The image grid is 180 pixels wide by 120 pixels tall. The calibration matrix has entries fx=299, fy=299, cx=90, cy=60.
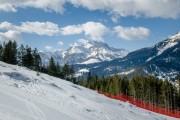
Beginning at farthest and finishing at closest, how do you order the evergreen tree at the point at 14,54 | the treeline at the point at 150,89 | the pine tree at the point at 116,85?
the pine tree at the point at 116,85, the evergreen tree at the point at 14,54, the treeline at the point at 150,89

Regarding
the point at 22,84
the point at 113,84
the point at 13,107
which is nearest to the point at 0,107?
the point at 13,107

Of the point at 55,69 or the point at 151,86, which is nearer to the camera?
the point at 151,86

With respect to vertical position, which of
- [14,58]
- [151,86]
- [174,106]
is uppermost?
[14,58]

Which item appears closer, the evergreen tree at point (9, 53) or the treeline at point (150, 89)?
the evergreen tree at point (9, 53)

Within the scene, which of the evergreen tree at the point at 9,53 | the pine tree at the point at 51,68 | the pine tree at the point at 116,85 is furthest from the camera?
the pine tree at the point at 51,68

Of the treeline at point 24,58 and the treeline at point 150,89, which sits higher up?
the treeline at point 24,58

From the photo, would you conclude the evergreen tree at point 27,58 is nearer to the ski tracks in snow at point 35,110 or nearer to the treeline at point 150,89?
the treeline at point 150,89

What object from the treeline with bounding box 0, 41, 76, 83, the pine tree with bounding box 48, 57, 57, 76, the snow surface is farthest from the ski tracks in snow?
the pine tree with bounding box 48, 57, 57, 76

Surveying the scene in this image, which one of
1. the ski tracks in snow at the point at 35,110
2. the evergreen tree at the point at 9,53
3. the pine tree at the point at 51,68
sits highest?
the evergreen tree at the point at 9,53

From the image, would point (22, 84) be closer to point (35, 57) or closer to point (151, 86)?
point (151, 86)

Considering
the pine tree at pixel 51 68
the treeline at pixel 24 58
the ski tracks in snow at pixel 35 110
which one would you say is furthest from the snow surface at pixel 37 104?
the pine tree at pixel 51 68

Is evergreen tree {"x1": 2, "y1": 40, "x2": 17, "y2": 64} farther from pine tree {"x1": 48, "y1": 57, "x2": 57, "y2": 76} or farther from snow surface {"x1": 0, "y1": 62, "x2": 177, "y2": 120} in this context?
snow surface {"x1": 0, "y1": 62, "x2": 177, "y2": 120}

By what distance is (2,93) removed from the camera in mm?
16031

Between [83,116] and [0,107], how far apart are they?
201 inches
